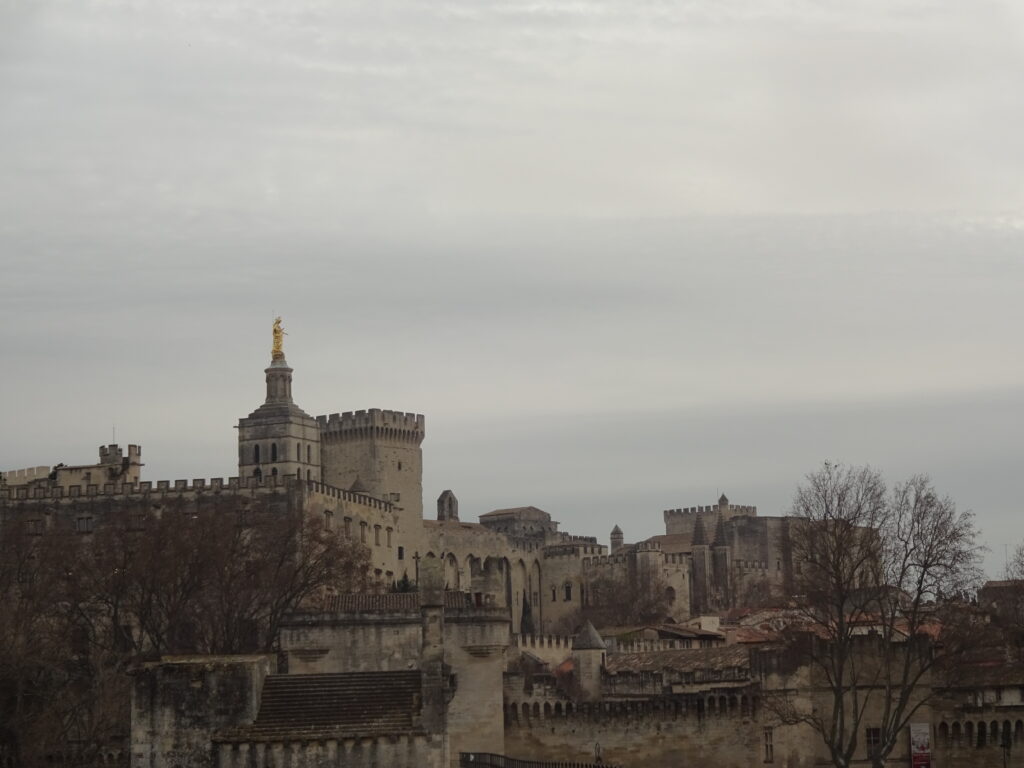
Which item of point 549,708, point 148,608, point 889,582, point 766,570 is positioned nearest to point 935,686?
point 889,582

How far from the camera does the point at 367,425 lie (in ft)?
524

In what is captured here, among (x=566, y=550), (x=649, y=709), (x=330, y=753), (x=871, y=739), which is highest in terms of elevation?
(x=566, y=550)

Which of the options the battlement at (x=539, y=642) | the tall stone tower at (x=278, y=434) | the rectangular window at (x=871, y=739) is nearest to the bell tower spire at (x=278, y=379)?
the tall stone tower at (x=278, y=434)

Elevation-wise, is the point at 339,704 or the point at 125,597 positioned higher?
the point at 125,597

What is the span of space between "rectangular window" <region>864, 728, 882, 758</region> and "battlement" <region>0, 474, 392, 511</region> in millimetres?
59561

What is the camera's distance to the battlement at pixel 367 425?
6289 inches

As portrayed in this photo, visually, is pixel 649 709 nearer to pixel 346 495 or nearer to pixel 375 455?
pixel 346 495

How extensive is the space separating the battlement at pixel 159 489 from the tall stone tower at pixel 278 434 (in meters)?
18.1

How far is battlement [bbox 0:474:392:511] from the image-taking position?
131 metres

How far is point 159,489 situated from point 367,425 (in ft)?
99.6

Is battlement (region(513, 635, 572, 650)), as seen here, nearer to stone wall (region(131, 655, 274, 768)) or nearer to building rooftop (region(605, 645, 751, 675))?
building rooftop (region(605, 645, 751, 675))

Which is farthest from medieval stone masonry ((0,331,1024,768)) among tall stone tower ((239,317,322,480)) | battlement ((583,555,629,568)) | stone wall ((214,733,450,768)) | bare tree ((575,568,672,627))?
battlement ((583,555,629,568))

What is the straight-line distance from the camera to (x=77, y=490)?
134 meters

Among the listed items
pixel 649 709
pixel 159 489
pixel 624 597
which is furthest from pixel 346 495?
pixel 649 709
